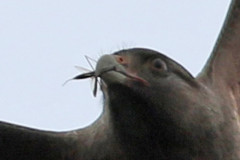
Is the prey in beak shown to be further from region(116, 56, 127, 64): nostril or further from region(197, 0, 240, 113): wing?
region(197, 0, 240, 113): wing

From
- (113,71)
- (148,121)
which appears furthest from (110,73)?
(148,121)

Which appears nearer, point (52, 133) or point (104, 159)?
point (104, 159)

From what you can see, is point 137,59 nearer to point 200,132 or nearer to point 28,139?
point 200,132

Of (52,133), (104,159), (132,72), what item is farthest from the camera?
(52,133)

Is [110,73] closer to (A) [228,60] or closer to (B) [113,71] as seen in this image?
(B) [113,71]

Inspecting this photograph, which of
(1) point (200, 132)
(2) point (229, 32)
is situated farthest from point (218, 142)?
(2) point (229, 32)

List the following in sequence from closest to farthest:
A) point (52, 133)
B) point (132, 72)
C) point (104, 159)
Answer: point (132, 72)
point (104, 159)
point (52, 133)
